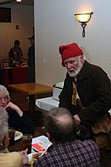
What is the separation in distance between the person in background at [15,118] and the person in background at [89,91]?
42cm

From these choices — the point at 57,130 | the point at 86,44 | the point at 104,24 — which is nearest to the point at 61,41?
the point at 86,44

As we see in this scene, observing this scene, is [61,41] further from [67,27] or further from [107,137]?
[107,137]

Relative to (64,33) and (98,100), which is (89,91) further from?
(64,33)

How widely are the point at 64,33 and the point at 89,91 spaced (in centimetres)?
243

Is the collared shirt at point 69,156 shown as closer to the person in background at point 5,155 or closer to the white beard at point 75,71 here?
the person in background at point 5,155

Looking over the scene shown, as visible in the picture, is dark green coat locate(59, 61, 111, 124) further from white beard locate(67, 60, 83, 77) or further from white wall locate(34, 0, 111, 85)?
white wall locate(34, 0, 111, 85)

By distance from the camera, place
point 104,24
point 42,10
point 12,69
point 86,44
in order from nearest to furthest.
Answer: point 104,24
point 86,44
point 42,10
point 12,69

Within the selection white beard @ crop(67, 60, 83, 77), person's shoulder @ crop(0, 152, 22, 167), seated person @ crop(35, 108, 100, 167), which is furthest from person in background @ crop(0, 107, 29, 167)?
white beard @ crop(67, 60, 83, 77)

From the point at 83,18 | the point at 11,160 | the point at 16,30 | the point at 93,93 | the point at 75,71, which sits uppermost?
the point at 16,30

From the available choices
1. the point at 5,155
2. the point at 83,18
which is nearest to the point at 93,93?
the point at 5,155

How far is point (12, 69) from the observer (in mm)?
8078

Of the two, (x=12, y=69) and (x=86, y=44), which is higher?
(x=86, y=44)

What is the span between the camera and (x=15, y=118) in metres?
2.63

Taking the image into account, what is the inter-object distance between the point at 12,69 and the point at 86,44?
13.6 feet
